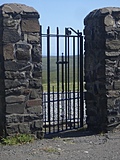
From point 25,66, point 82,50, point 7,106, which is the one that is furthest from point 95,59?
point 7,106

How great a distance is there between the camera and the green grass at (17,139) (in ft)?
22.3

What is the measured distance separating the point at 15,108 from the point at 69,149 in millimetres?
1303

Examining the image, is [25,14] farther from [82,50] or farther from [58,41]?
[82,50]

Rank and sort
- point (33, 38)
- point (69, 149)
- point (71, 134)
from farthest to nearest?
point (71, 134) < point (33, 38) < point (69, 149)

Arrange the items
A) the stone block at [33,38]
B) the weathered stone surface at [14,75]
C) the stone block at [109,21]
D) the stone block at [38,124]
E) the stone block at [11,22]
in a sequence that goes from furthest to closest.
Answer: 1. the stone block at [109,21]
2. the stone block at [38,124]
3. the stone block at [33,38]
4. the weathered stone surface at [14,75]
5. the stone block at [11,22]

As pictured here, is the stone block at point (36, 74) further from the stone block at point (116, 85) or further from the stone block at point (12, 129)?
the stone block at point (116, 85)

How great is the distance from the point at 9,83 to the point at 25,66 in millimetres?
451

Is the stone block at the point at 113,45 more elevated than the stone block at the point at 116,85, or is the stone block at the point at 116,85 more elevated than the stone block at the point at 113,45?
the stone block at the point at 113,45

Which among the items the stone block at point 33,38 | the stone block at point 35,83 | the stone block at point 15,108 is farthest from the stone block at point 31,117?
the stone block at point 33,38

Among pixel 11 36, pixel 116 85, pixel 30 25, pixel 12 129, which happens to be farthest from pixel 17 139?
pixel 116 85

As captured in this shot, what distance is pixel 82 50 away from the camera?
27.2 ft

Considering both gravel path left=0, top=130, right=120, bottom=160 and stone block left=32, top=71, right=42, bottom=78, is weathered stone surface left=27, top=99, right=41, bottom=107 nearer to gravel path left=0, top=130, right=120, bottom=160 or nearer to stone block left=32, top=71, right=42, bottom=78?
stone block left=32, top=71, right=42, bottom=78

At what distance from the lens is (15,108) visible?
6.91 metres

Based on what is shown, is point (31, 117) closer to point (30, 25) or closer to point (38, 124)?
point (38, 124)
